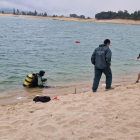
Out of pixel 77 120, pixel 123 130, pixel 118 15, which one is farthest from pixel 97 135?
pixel 118 15

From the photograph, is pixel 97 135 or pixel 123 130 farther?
pixel 123 130

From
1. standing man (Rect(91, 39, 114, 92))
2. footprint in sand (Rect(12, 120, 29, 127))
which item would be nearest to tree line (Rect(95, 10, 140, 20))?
standing man (Rect(91, 39, 114, 92))

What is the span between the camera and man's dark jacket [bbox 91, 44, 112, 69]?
6843 millimetres

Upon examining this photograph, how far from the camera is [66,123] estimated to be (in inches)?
183

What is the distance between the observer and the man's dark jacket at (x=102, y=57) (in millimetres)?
6843

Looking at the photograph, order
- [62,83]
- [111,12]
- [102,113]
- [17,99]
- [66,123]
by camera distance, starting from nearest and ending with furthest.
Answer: [66,123]
[102,113]
[17,99]
[62,83]
[111,12]

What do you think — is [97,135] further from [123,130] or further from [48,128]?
[48,128]

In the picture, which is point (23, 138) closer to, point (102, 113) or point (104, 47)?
point (102, 113)

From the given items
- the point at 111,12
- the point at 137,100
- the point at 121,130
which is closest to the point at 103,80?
the point at 137,100

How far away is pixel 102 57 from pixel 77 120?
2.88 metres

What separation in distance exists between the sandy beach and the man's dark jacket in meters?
1.13

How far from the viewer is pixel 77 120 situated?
4.73 metres

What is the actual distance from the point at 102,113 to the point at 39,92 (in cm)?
449

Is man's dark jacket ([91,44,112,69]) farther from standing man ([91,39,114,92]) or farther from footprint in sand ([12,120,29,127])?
footprint in sand ([12,120,29,127])
